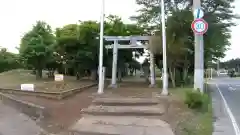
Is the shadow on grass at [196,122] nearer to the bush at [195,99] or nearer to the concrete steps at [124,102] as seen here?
the bush at [195,99]

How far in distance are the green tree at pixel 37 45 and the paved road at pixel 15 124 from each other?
11.0m

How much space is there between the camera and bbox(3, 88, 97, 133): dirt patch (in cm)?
1185

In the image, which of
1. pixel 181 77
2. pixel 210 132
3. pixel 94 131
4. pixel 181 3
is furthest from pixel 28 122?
pixel 181 77

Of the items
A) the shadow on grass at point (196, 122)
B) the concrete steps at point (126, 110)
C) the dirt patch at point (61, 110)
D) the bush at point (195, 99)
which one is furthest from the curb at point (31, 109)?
the bush at point (195, 99)

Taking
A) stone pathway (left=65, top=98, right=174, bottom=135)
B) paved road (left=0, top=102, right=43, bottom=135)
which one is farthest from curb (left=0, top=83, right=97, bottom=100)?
paved road (left=0, top=102, right=43, bottom=135)

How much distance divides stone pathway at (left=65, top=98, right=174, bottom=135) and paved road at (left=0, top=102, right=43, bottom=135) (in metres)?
1.36

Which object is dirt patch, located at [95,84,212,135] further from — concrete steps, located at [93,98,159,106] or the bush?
concrete steps, located at [93,98,159,106]

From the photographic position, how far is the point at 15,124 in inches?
447

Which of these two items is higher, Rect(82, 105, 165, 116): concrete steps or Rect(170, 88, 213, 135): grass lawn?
Rect(82, 105, 165, 116): concrete steps

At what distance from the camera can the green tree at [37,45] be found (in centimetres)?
2392

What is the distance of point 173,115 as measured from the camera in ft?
38.7

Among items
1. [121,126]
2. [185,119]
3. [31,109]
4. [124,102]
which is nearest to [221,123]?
[185,119]

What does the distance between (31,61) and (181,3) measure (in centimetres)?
1144

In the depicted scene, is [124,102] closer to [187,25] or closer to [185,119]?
[185,119]
